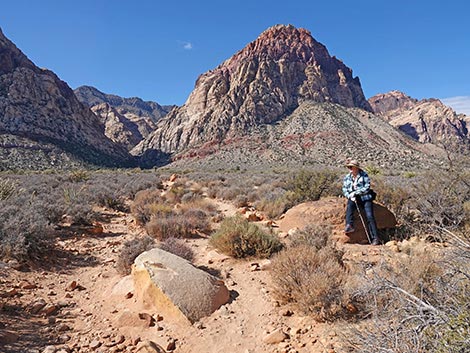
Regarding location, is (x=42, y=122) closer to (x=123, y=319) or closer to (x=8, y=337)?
(x=8, y=337)

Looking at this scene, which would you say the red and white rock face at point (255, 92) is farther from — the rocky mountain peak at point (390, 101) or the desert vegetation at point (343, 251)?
the rocky mountain peak at point (390, 101)

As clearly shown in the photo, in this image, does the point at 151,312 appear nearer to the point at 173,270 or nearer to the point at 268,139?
the point at 173,270

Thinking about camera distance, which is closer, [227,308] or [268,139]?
[227,308]

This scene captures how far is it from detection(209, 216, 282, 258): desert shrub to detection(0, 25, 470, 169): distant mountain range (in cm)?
3558

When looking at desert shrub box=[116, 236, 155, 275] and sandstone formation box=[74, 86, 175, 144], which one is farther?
sandstone formation box=[74, 86, 175, 144]

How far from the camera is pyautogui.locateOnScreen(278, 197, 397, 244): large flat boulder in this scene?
6.47 metres

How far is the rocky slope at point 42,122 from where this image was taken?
45.0 meters

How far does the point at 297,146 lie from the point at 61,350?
55672 millimetres

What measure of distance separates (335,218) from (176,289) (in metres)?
4.25

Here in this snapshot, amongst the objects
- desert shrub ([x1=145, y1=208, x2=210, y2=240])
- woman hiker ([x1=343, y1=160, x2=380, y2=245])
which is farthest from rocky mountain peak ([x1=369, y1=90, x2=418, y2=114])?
desert shrub ([x1=145, y1=208, x2=210, y2=240])

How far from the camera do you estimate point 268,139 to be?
2470 inches

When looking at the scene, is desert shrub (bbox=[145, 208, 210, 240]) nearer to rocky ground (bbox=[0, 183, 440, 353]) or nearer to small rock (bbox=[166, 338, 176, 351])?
rocky ground (bbox=[0, 183, 440, 353])

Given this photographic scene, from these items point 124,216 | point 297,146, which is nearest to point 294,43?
point 297,146

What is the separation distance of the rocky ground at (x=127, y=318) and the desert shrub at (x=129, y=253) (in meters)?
0.16
